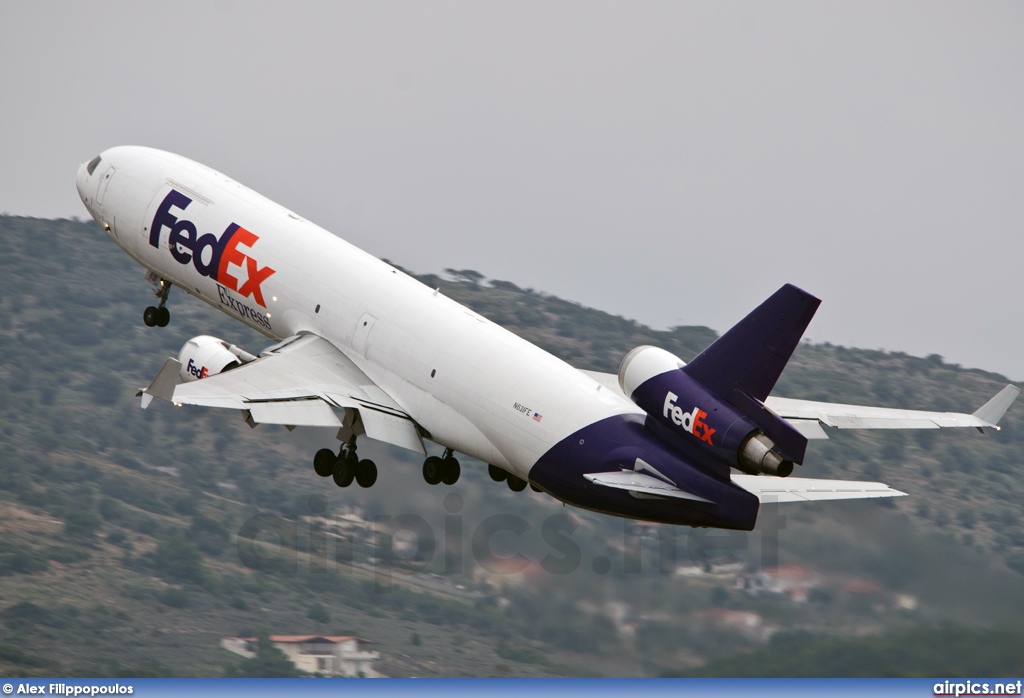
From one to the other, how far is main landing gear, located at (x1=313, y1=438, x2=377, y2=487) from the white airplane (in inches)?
1.8

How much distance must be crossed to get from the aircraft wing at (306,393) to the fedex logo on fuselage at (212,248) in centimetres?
241

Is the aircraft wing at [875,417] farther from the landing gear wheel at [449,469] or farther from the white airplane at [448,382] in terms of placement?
the landing gear wheel at [449,469]

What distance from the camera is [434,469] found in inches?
1566

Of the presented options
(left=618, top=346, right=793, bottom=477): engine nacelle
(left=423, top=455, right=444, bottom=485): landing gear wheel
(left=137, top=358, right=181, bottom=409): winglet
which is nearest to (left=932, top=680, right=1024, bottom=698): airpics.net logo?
(left=423, top=455, right=444, bottom=485): landing gear wheel

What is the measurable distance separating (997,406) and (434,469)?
15.3 m

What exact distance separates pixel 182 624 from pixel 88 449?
21886 mm

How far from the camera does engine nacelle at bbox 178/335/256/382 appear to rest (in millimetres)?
39531

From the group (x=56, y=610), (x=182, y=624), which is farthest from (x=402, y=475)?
(x=56, y=610)

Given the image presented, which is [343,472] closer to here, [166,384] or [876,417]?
[166,384]

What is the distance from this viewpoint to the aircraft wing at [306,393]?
119 ft

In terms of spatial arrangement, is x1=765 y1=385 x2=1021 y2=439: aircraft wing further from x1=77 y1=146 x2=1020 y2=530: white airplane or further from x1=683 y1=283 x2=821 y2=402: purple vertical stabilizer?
x1=683 y1=283 x2=821 y2=402: purple vertical stabilizer

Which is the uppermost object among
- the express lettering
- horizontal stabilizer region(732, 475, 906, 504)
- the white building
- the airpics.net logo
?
the express lettering

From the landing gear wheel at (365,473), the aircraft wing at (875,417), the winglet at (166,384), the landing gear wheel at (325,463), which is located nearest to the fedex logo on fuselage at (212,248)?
the landing gear wheel at (325,463)

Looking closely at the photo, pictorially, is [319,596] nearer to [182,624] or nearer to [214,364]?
[182,624]
